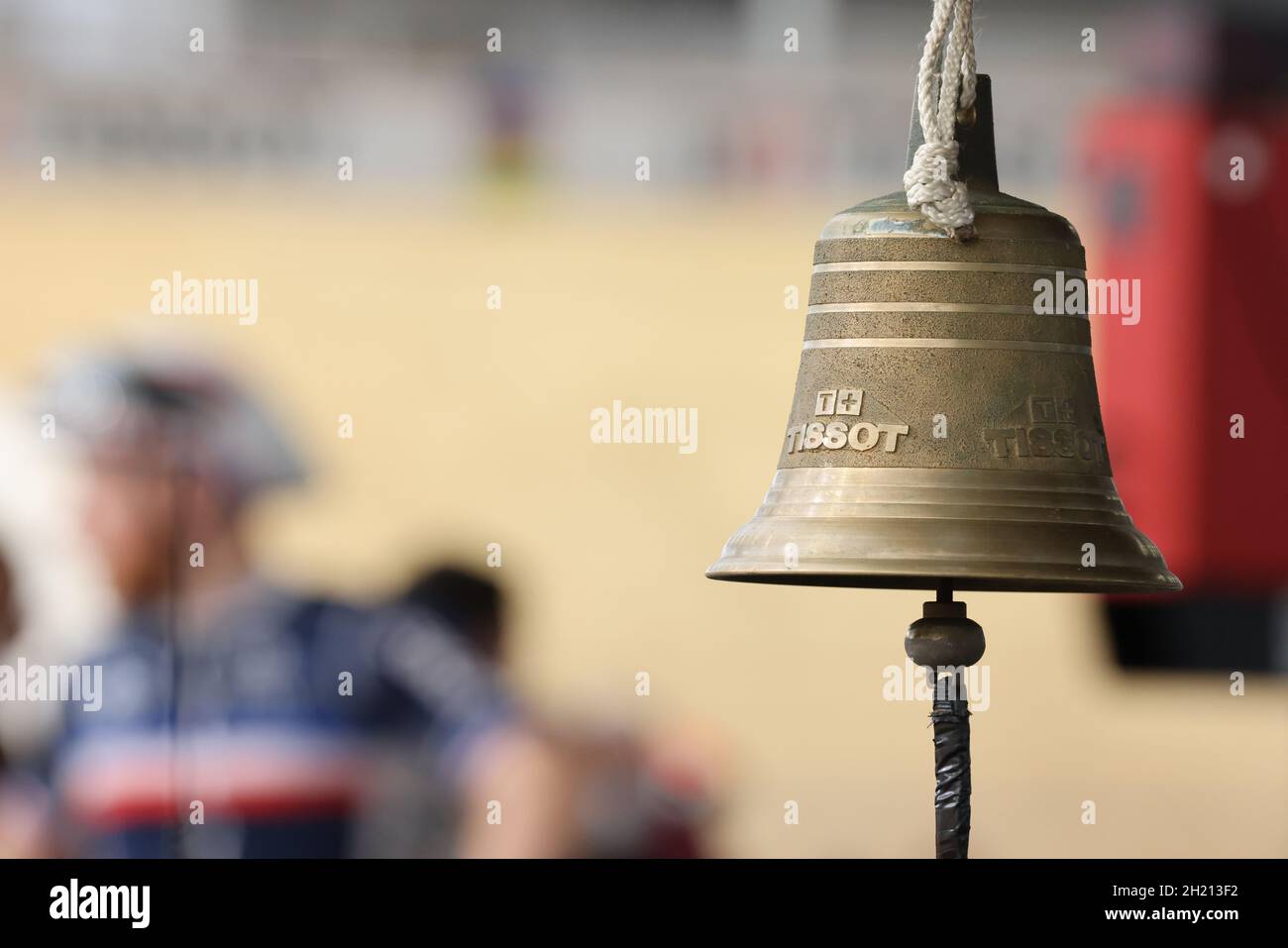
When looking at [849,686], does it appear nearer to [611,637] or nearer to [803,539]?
[611,637]

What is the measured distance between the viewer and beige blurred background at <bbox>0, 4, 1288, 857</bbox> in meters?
13.8

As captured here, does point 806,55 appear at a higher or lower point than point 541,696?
higher

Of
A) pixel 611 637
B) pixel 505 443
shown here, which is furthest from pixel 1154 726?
pixel 505 443

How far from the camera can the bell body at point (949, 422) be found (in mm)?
3389

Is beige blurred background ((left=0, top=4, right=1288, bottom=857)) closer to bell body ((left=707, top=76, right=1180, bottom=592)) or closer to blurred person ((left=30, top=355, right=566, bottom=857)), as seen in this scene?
blurred person ((left=30, top=355, right=566, bottom=857))

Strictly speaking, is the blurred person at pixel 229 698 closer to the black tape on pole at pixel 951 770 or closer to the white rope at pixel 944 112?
the black tape on pole at pixel 951 770

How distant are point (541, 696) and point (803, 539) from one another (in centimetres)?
926

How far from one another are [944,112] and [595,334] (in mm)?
12910

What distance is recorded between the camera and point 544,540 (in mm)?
15086

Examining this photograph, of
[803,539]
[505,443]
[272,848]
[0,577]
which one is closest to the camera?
[803,539]

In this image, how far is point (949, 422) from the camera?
11.3 ft
